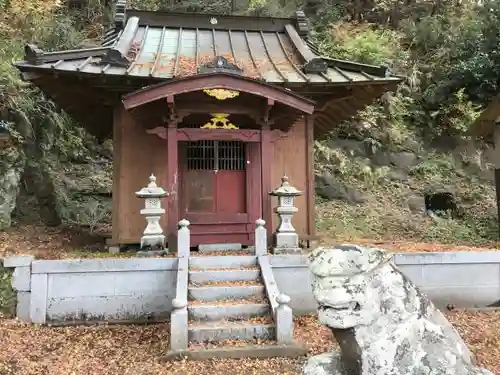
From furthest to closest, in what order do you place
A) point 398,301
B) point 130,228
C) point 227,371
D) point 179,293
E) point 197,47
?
point 197,47 → point 130,228 → point 179,293 → point 227,371 → point 398,301

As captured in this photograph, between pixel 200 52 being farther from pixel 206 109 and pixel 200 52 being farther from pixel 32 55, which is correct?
pixel 32 55

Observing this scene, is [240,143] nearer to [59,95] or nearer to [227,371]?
[59,95]

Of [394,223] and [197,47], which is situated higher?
[197,47]

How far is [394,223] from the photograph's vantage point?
1439 cm

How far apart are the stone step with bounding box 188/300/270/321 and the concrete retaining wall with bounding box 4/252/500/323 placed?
3.34 feet

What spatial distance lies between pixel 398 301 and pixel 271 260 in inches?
176

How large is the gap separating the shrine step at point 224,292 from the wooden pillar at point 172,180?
5.60ft

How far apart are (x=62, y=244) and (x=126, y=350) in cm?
465

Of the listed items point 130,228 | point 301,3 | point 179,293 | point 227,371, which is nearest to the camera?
point 227,371

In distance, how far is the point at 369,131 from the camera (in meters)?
16.8

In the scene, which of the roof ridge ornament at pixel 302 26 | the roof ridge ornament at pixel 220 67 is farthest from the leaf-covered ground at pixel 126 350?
the roof ridge ornament at pixel 302 26

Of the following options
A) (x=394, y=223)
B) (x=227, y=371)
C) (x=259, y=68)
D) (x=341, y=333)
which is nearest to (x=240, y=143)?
(x=259, y=68)

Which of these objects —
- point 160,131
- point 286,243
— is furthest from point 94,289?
point 286,243

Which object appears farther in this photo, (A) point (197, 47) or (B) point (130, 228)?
(A) point (197, 47)
